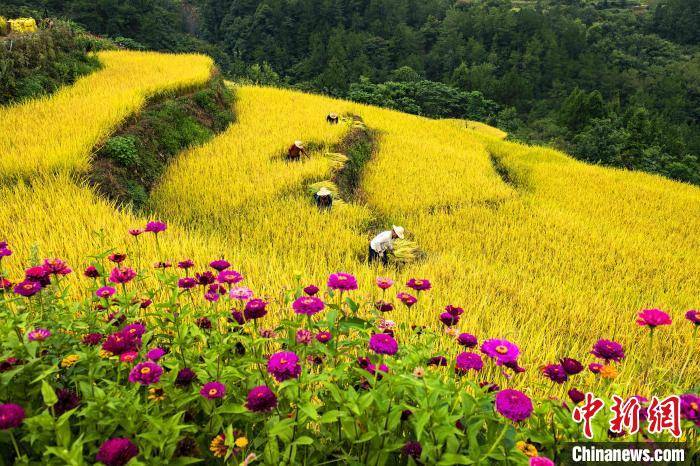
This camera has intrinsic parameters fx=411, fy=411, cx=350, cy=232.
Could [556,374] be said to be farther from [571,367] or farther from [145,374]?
[145,374]

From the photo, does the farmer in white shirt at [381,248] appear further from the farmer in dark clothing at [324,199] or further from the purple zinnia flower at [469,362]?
the purple zinnia flower at [469,362]

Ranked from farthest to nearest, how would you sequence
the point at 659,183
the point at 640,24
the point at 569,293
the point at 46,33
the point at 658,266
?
the point at 640,24
the point at 659,183
the point at 46,33
the point at 658,266
the point at 569,293

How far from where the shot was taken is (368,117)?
35.7 ft

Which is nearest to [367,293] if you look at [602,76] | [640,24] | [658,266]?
[658,266]

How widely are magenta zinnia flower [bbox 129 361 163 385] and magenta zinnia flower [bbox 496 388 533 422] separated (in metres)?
0.96

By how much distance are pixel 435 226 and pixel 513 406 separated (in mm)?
4185

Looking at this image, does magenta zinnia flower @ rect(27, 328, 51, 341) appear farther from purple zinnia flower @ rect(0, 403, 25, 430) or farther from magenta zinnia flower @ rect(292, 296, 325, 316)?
magenta zinnia flower @ rect(292, 296, 325, 316)

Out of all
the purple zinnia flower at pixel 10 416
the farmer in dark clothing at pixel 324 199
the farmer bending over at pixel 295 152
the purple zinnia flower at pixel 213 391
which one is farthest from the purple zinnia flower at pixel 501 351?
the farmer bending over at pixel 295 152

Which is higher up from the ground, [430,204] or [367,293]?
[367,293]

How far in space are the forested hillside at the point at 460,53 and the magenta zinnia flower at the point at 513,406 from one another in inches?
1024

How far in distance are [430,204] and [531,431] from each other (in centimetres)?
475

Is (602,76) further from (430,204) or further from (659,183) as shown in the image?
(430,204)

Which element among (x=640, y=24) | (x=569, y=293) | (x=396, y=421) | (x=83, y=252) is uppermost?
(x=640, y=24)

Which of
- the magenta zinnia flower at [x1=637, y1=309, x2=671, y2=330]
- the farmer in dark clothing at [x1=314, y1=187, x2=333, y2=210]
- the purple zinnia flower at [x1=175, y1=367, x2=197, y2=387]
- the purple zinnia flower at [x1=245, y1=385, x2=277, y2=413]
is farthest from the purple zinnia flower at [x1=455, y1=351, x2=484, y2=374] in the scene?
the farmer in dark clothing at [x1=314, y1=187, x2=333, y2=210]
